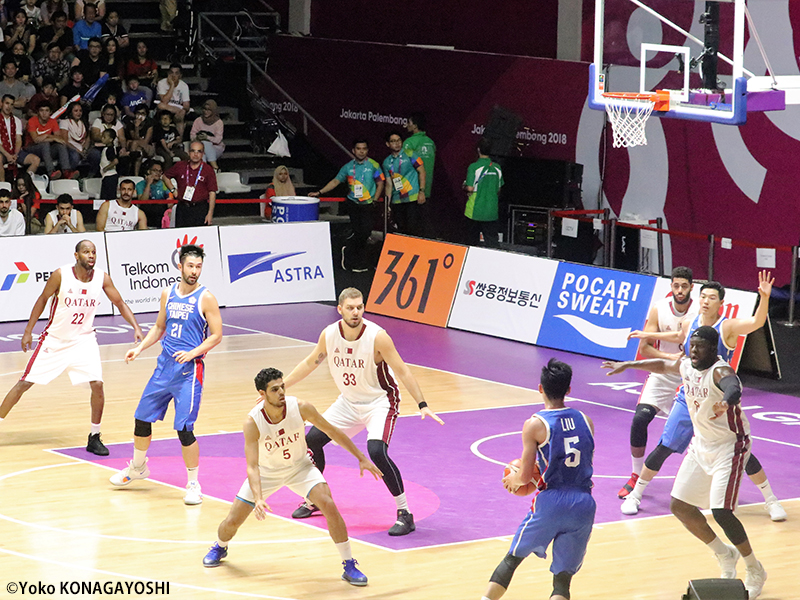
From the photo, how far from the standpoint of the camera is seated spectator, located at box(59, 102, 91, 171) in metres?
22.5

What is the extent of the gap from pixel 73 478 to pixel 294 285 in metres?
9.42

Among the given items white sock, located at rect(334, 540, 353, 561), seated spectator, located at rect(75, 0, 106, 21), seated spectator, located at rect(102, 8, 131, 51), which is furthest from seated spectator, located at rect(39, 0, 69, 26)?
white sock, located at rect(334, 540, 353, 561)

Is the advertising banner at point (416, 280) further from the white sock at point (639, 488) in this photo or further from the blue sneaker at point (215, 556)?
the blue sneaker at point (215, 556)

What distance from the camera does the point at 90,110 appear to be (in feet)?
78.6

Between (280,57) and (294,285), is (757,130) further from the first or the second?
(280,57)

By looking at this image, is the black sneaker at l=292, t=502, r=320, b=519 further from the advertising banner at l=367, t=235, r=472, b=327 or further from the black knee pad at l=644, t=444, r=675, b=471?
the advertising banner at l=367, t=235, r=472, b=327

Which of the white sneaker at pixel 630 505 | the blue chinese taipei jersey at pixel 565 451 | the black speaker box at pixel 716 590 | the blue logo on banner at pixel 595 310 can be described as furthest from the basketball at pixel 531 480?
the blue logo on banner at pixel 595 310

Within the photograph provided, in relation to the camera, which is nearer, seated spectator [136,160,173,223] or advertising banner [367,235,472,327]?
advertising banner [367,235,472,327]

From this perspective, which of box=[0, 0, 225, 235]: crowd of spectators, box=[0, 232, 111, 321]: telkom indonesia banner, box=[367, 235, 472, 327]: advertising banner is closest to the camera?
box=[0, 232, 111, 321]: telkom indonesia banner

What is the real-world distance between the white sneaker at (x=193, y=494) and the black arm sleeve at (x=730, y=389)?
4298 mm

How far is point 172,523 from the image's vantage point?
33.8 feet

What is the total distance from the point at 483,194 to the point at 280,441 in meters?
13.8

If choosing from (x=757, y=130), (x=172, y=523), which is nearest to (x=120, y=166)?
(x=757, y=130)

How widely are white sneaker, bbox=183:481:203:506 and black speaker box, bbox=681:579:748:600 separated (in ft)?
13.6
